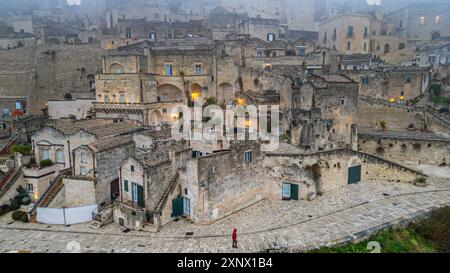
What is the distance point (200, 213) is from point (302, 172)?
24.4 feet

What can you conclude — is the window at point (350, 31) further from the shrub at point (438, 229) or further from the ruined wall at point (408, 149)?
the shrub at point (438, 229)

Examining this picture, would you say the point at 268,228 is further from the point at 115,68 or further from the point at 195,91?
the point at 115,68

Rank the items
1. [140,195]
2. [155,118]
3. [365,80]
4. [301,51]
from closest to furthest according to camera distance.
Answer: [140,195] < [155,118] < [365,80] < [301,51]

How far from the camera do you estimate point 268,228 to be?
19766mm

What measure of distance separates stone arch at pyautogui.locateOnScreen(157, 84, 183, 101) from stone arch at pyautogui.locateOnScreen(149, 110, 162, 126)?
9.48ft

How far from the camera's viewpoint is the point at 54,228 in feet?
71.1

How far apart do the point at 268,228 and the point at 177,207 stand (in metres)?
5.55

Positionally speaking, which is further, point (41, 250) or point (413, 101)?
point (413, 101)

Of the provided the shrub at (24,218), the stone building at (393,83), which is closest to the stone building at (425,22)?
the stone building at (393,83)

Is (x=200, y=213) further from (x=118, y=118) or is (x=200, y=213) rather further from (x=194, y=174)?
(x=118, y=118)

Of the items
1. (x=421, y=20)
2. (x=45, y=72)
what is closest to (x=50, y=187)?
(x=45, y=72)

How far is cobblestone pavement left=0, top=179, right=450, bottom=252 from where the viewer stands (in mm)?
18219

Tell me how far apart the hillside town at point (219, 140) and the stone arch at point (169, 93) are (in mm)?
247
